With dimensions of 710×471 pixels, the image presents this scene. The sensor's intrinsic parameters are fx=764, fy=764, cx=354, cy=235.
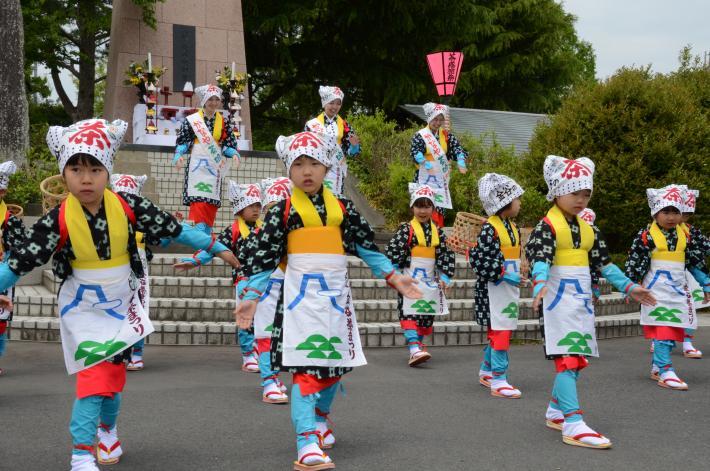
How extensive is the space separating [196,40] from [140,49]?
4.50ft

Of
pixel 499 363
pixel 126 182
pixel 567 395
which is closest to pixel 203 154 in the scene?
pixel 126 182

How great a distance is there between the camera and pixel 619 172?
13.7 metres

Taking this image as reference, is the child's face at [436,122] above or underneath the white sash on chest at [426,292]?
above

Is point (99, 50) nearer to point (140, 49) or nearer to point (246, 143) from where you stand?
point (140, 49)

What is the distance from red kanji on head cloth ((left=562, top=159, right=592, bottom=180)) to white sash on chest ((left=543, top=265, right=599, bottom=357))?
2.20 ft

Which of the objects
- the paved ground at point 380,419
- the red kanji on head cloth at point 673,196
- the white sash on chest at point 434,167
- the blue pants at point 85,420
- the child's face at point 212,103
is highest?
the child's face at point 212,103

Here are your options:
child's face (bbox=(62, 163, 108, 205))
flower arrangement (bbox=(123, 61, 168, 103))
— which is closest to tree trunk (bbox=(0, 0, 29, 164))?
flower arrangement (bbox=(123, 61, 168, 103))

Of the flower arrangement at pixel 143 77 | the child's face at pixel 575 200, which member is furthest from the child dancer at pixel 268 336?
the flower arrangement at pixel 143 77

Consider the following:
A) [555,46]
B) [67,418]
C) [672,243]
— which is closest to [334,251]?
[67,418]

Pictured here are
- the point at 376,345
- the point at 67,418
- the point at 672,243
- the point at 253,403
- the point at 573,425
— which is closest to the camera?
the point at 573,425

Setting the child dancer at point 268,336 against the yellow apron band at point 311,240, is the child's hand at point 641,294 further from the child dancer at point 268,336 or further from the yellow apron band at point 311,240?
the child dancer at point 268,336

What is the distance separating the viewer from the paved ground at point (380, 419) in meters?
4.80

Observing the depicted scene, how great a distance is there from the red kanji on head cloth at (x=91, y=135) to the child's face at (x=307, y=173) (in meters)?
1.13

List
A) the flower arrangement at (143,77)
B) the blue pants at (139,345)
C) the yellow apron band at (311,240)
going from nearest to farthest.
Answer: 1. the blue pants at (139,345)
2. the yellow apron band at (311,240)
3. the flower arrangement at (143,77)
